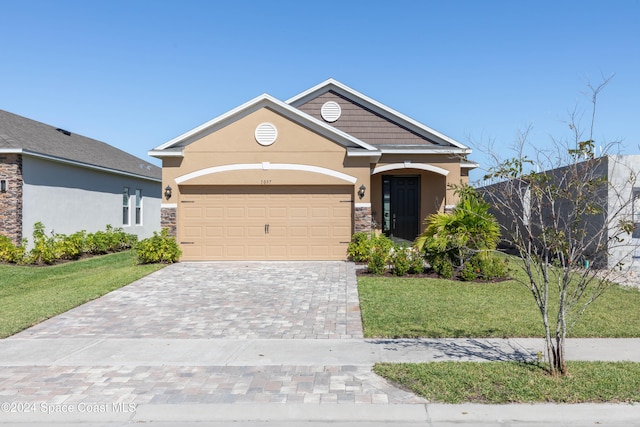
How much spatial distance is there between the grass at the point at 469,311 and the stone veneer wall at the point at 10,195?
39.5 feet

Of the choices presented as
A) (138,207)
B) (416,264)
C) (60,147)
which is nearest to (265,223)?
(416,264)

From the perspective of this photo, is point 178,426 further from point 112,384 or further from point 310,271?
point 310,271

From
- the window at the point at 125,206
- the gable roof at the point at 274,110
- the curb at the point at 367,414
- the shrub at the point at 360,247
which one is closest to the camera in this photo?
the curb at the point at 367,414

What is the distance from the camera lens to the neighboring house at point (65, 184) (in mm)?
16906

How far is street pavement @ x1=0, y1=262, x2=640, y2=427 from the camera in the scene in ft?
15.9

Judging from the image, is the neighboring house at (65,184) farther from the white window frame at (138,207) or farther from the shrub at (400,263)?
the shrub at (400,263)

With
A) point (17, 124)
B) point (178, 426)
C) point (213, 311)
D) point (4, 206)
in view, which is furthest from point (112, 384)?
point (17, 124)

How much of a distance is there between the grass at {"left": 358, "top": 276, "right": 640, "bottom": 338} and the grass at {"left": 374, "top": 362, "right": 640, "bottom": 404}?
1542 millimetres

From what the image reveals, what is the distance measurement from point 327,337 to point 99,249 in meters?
16.1

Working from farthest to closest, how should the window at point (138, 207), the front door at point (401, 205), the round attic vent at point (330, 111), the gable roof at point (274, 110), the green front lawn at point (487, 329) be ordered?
1. the window at point (138, 207)
2. the front door at point (401, 205)
3. the round attic vent at point (330, 111)
4. the gable roof at point (274, 110)
5. the green front lawn at point (487, 329)

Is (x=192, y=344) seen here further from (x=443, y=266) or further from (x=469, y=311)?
(x=443, y=266)

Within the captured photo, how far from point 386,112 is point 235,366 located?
15046mm

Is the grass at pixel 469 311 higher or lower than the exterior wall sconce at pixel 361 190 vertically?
lower

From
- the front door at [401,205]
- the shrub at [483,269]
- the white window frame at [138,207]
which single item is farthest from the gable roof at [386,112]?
the white window frame at [138,207]
